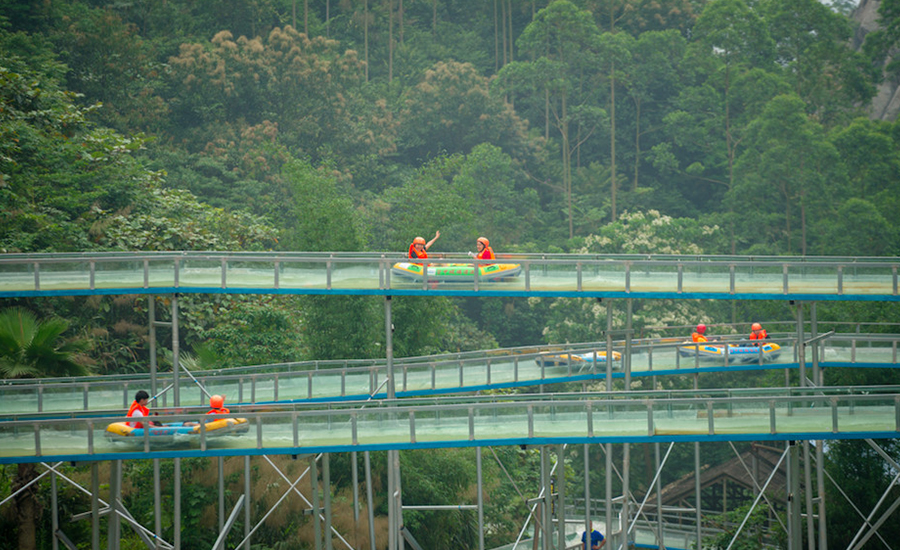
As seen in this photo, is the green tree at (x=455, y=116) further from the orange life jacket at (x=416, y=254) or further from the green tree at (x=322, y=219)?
the orange life jacket at (x=416, y=254)

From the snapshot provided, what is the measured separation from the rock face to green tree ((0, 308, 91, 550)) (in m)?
53.5

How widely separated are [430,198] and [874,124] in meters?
26.5

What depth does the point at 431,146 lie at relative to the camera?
6128 cm

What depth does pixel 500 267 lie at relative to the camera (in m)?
23.2

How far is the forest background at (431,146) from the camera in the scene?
33.8 meters

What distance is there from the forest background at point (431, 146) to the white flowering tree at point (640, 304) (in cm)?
16

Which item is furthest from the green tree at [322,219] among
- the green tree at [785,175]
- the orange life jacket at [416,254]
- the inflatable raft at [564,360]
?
the green tree at [785,175]

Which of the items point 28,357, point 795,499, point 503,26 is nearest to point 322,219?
point 28,357

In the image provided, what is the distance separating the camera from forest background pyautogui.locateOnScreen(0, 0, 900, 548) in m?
33.8

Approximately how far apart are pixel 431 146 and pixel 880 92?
97.2 feet

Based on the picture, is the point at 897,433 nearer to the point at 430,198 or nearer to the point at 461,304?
the point at 430,198

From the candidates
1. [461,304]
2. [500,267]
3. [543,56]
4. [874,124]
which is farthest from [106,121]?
[874,124]

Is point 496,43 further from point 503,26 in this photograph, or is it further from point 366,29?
point 366,29

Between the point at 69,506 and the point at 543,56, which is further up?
the point at 543,56
